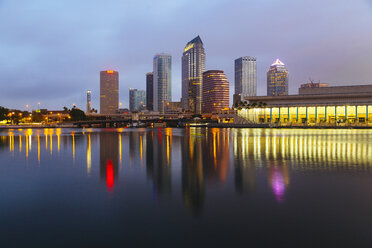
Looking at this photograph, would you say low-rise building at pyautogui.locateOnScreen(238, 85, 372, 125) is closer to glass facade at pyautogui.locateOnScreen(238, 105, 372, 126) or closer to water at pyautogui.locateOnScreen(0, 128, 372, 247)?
glass facade at pyautogui.locateOnScreen(238, 105, 372, 126)

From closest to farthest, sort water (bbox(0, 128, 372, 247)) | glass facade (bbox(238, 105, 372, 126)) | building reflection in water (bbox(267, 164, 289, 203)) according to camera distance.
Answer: water (bbox(0, 128, 372, 247)), building reflection in water (bbox(267, 164, 289, 203)), glass facade (bbox(238, 105, 372, 126))

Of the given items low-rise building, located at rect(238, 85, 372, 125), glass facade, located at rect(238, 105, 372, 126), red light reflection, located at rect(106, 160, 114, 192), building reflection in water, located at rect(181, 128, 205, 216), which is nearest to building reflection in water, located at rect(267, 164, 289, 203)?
building reflection in water, located at rect(181, 128, 205, 216)

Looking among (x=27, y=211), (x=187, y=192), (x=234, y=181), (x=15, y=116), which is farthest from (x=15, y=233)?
(x=15, y=116)

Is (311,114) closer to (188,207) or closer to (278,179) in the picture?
(278,179)

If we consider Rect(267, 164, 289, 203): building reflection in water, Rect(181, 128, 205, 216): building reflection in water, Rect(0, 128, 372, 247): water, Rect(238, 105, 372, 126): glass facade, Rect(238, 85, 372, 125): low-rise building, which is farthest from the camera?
Rect(238, 85, 372, 125): low-rise building

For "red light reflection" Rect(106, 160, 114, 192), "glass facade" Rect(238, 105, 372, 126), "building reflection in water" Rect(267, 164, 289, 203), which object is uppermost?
"glass facade" Rect(238, 105, 372, 126)

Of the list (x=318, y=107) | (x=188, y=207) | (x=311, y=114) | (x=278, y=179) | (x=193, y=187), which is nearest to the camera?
(x=188, y=207)

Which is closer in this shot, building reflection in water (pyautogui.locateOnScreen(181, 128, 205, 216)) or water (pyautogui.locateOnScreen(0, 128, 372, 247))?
water (pyautogui.locateOnScreen(0, 128, 372, 247))

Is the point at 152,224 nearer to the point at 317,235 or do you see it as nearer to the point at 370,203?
the point at 317,235

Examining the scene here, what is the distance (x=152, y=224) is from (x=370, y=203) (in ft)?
26.8

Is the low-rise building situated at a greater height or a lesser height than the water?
greater

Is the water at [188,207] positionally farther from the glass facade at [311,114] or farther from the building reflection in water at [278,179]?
the glass facade at [311,114]

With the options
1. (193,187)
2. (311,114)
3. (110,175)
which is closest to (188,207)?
(193,187)

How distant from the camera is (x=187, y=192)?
11820 mm
